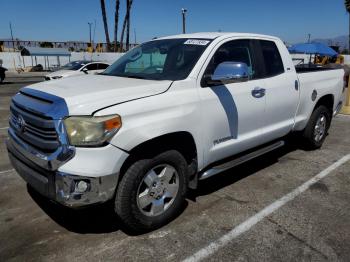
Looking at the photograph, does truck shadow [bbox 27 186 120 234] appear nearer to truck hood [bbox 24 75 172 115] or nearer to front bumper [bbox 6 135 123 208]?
front bumper [bbox 6 135 123 208]

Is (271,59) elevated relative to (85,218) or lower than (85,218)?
elevated

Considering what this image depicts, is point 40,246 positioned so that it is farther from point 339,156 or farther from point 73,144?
point 339,156

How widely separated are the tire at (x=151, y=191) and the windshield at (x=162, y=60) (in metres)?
0.91

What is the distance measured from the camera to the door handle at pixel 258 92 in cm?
418

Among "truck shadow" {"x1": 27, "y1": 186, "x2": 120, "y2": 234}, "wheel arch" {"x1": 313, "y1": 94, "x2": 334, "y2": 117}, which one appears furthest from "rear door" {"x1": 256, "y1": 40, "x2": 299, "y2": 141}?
"truck shadow" {"x1": 27, "y1": 186, "x2": 120, "y2": 234}

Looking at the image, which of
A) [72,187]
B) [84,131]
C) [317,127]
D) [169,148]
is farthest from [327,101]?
[72,187]

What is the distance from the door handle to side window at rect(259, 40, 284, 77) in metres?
0.33

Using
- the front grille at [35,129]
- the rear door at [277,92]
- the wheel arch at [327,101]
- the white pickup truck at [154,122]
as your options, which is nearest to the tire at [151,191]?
the white pickup truck at [154,122]

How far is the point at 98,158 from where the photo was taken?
9.23 feet

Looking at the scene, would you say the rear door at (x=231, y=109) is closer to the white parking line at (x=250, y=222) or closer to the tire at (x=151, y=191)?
the tire at (x=151, y=191)

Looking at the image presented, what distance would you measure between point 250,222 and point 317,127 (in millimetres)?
2951

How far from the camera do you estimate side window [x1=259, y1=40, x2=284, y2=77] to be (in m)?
4.63

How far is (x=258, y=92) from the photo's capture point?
4246 millimetres

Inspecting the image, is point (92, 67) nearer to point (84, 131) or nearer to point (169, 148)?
point (169, 148)
